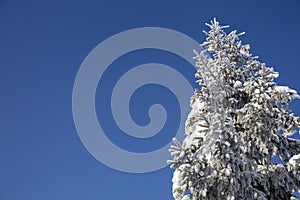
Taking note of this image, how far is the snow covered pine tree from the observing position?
25.1 feet

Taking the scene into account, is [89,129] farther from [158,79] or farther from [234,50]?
[234,50]

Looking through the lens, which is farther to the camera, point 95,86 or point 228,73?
point 95,86

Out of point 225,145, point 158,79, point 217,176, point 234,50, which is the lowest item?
point 217,176

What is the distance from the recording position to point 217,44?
10.6m

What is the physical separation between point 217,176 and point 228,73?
3855mm

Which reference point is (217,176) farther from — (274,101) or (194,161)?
(274,101)

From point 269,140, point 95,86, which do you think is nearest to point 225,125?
point 269,140

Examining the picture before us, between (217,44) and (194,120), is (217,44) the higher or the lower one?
the higher one

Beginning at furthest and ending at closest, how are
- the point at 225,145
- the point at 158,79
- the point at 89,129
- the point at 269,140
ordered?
the point at 158,79, the point at 89,129, the point at 269,140, the point at 225,145

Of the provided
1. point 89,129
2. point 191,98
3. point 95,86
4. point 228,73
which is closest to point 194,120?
point 191,98

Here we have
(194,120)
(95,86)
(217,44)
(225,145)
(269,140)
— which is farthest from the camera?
(95,86)

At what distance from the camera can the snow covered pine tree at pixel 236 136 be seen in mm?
7652

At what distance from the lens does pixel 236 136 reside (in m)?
7.73

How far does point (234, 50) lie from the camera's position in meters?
10.8
